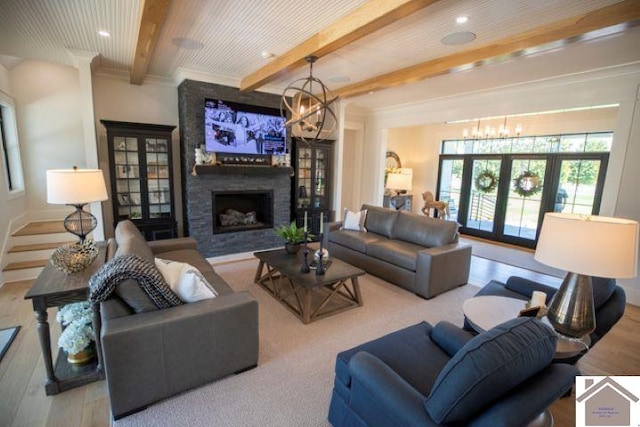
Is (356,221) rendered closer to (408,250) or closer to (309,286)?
(408,250)

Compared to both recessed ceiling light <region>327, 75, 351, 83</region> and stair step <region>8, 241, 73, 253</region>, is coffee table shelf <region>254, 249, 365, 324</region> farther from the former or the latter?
stair step <region>8, 241, 73, 253</region>

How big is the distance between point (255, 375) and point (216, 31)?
3.29 metres

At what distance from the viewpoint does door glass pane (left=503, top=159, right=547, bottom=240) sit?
6219 mm

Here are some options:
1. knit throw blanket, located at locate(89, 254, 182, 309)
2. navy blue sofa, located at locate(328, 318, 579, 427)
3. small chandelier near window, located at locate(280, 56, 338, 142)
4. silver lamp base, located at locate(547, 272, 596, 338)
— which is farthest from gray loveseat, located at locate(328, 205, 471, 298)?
knit throw blanket, located at locate(89, 254, 182, 309)

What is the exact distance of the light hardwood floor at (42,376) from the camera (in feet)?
6.04

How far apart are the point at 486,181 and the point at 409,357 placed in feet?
21.0

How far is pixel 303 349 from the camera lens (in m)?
2.55

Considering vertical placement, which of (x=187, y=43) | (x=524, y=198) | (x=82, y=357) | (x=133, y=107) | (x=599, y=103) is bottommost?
(x=82, y=357)

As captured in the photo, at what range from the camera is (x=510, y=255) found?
5742 mm

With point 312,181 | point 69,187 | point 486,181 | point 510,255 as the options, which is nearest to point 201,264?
point 69,187

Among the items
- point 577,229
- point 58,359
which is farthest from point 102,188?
point 577,229

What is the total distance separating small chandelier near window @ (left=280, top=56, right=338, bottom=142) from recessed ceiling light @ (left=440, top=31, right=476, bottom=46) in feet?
4.28

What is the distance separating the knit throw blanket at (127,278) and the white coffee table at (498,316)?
209cm

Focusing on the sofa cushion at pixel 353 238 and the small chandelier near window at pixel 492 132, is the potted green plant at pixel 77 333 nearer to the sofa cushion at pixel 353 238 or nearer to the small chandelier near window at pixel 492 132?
the sofa cushion at pixel 353 238
